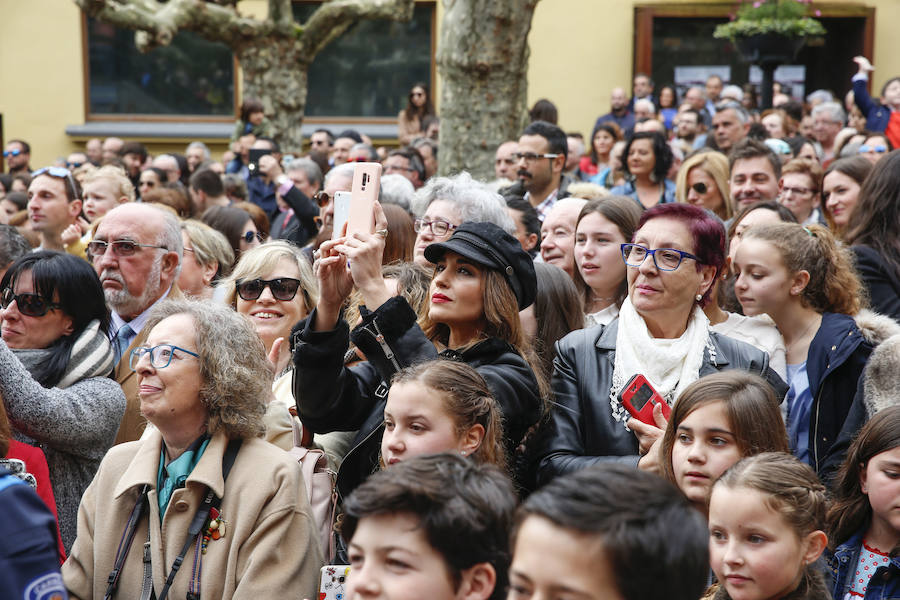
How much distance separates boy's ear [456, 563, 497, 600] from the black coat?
3.52ft

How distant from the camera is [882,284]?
491 centimetres

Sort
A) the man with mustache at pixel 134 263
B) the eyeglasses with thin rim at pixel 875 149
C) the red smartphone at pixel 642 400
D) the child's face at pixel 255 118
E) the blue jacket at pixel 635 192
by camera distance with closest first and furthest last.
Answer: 1. the red smartphone at pixel 642 400
2. the man with mustache at pixel 134 263
3. the blue jacket at pixel 635 192
4. the eyeglasses with thin rim at pixel 875 149
5. the child's face at pixel 255 118

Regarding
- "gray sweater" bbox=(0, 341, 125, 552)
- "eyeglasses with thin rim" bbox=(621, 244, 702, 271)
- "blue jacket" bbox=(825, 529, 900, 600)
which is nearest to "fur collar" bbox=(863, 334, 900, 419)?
"blue jacket" bbox=(825, 529, 900, 600)

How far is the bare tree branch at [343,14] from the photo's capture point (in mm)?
14945

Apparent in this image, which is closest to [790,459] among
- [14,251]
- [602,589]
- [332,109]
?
[602,589]

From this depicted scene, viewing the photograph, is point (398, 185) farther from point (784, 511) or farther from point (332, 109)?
point (332, 109)

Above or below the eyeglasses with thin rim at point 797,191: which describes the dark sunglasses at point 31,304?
below

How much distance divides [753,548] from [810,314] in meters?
1.83

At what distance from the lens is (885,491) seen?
A: 127 inches

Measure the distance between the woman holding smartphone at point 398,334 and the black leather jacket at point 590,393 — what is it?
110 millimetres

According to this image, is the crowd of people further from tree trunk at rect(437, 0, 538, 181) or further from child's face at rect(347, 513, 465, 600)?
tree trunk at rect(437, 0, 538, 181)

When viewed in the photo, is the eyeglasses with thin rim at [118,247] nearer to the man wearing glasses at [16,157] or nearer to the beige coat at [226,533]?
the beige coat at [226,533]

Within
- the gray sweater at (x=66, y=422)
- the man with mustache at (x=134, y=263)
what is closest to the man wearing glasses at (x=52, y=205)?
the man with mustache at (x=134, y=263)

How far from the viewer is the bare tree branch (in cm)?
1495
